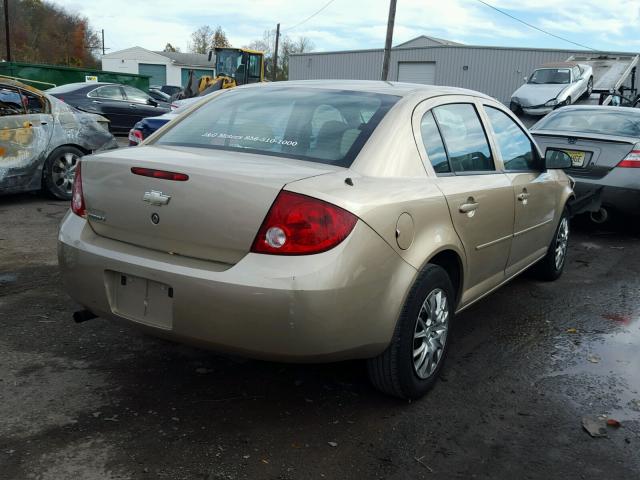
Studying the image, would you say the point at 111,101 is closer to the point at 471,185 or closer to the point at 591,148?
the point at 591,148

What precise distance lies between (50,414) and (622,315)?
407 cm

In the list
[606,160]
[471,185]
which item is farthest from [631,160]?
[471,185]

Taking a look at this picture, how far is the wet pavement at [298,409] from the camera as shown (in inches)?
104

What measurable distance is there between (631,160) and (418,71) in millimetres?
36446

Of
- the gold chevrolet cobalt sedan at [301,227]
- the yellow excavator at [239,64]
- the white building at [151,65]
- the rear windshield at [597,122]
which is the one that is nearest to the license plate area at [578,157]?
the rear windshield at [597,122]

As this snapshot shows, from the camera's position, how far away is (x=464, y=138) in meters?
3.79

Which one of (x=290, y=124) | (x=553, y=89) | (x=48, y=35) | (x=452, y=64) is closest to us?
(x=290, y=124)

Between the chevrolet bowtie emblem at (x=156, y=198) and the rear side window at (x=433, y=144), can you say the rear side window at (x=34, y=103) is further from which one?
the rear side window at (x=433, y=144)

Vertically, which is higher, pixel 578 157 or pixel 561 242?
pixel 578 157

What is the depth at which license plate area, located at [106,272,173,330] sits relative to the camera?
109 inches

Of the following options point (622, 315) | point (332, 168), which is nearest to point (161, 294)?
point (332, 168)

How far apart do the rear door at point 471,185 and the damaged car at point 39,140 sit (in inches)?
216

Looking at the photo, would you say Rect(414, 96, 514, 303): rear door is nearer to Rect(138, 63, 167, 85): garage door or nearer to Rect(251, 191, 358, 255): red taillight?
Rect(251, 191, 358, 255): red taillight

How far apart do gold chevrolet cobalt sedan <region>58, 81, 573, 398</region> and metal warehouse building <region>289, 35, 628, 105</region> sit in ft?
105
